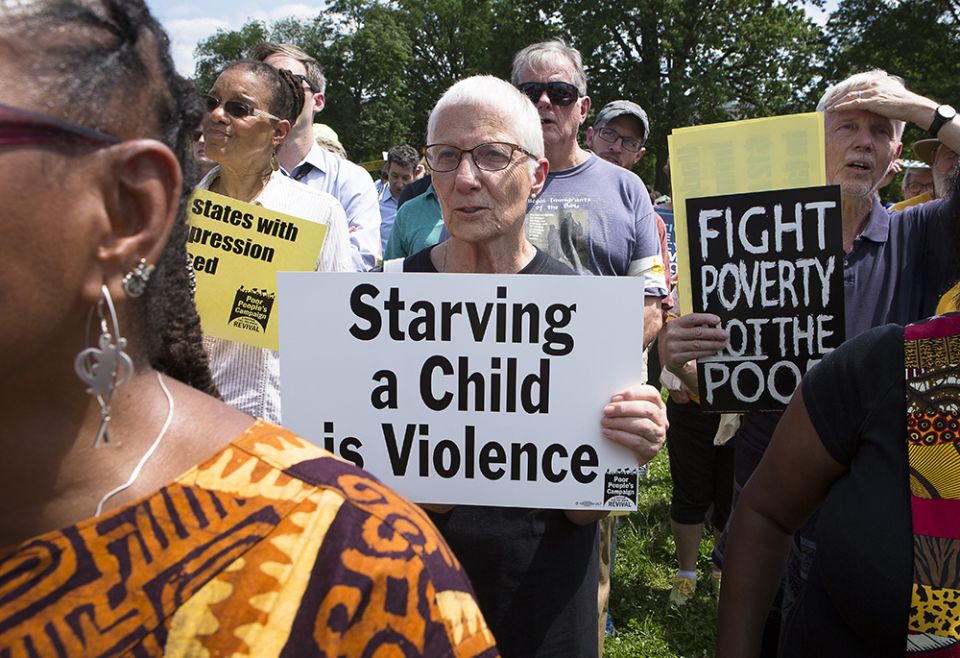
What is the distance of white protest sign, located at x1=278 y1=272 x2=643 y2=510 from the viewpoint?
1.99m

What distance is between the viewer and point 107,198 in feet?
3.16

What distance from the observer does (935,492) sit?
1541 millimetres

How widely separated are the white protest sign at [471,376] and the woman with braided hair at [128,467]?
89cm

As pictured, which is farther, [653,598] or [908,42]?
[908,42]

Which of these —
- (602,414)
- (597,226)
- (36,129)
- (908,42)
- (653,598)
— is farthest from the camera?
(908,42)

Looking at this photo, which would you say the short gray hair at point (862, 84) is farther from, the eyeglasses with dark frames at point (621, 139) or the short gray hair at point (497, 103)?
the eyeglasses with dark frames at point (621, 139)

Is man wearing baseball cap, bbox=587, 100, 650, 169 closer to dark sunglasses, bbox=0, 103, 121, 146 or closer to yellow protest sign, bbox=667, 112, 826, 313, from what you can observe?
yellow protest sign, bbox=667, 112, 826, 313

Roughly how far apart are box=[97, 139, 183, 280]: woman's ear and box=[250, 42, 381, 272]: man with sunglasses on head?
3.11 m

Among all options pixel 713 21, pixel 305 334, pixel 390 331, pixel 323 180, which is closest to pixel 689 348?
pixel 390 331

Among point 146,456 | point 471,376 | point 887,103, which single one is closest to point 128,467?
point 146,456

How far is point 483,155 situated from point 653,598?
9.73ft

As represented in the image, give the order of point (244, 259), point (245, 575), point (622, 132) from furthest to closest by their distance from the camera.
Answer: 1. point (622, 132)
2. point (244, 259)
3. point (245, 575)

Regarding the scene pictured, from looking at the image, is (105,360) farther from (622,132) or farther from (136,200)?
(622,132)

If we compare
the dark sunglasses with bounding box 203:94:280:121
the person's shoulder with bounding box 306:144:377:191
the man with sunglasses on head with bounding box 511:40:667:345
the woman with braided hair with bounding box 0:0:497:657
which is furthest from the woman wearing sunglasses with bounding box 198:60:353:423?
the woman with braided hair with bounding box 0:0:497:657
